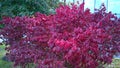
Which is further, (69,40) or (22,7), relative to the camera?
(22,7)

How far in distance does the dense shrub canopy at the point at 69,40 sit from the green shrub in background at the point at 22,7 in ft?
12.7

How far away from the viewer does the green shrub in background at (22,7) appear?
34.8 ft

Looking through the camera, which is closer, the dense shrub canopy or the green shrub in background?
the dense shrub canopy

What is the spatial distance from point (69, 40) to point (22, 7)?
18.6ft

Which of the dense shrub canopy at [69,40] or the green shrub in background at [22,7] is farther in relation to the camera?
the green shrub in background at [22,7]

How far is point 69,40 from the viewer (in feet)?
16.8

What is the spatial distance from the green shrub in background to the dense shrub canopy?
3.87m

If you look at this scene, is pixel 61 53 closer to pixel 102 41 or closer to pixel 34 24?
pixel 102 41

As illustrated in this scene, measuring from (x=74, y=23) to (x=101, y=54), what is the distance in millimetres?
687

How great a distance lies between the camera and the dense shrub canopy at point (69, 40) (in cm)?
504

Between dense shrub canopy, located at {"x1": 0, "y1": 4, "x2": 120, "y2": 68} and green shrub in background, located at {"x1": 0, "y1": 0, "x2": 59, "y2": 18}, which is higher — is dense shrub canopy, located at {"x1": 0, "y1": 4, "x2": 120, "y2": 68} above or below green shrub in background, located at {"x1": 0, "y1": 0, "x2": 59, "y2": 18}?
below

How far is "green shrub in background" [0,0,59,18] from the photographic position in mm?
10606

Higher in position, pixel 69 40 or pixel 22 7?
pixel 22 7

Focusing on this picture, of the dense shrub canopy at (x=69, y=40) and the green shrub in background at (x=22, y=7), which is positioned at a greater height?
the green shrub in background at (x=22, y=7)
